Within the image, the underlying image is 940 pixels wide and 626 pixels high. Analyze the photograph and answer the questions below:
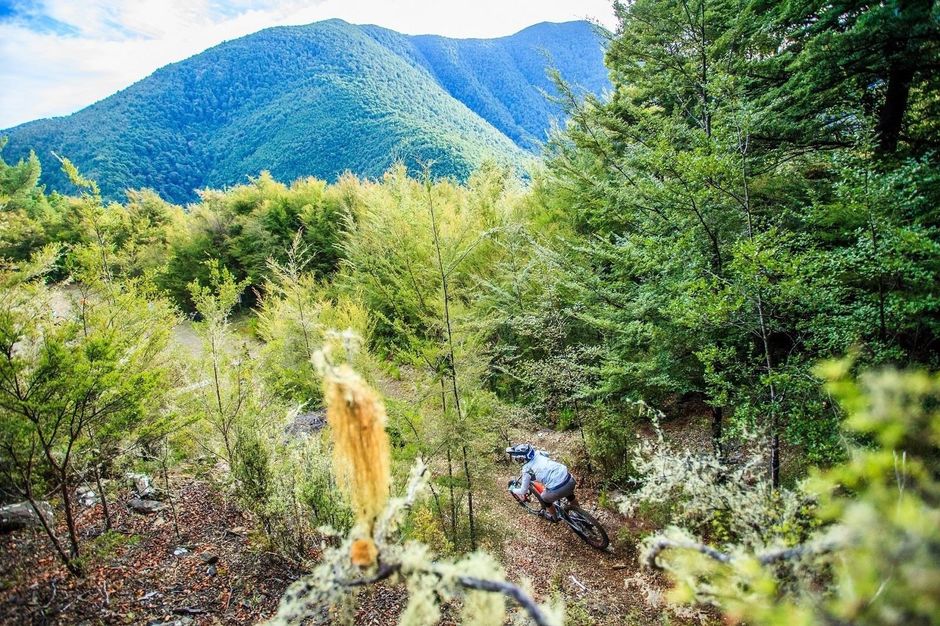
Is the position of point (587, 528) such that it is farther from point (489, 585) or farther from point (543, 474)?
point (489, 585)

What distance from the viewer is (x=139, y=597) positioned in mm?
4500

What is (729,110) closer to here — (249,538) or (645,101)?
(645,101)

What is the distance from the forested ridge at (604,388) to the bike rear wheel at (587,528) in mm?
228

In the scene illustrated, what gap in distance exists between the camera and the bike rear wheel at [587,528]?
6.75 metres


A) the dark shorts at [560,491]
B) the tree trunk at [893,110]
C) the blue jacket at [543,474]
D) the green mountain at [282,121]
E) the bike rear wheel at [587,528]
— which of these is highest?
the green mountain at [282,121]

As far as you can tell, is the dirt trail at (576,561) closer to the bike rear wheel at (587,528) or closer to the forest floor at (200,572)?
the forest floor at (200,572)

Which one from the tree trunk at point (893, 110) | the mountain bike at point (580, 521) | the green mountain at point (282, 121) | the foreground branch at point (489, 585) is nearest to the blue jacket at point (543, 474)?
the mountain bike at point (580, 521)

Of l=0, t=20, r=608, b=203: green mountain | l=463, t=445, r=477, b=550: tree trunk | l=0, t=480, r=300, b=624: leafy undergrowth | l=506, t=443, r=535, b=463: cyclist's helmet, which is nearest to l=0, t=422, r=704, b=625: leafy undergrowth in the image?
l=0, t=480, r=300, b=624: leafy undergrowth

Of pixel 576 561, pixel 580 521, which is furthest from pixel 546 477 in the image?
pixel 576 561

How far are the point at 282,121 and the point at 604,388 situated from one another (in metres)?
80.3

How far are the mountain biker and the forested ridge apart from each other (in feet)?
2.40

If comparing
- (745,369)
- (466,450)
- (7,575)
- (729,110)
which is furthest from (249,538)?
(729,110)

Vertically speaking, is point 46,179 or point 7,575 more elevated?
point 46,179

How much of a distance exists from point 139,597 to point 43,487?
2004 mm
